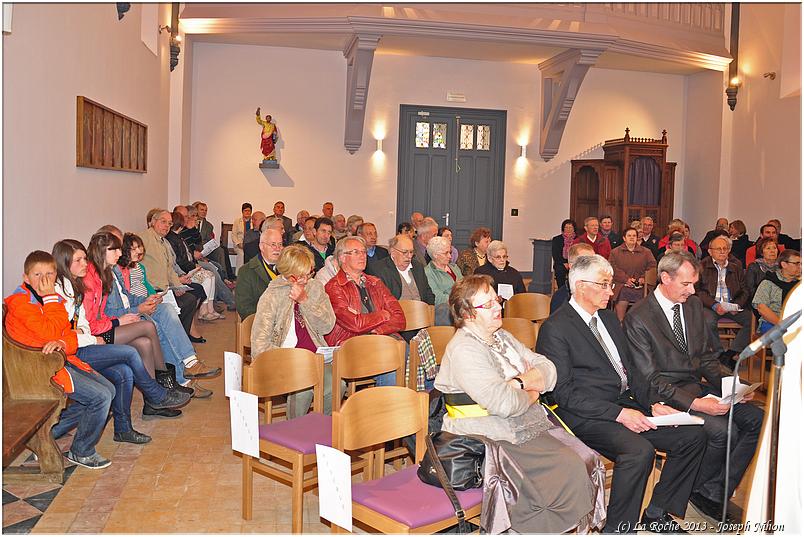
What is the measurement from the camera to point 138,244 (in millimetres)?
6371

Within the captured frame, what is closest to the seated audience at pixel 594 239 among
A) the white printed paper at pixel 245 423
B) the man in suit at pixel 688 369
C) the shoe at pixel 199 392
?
the shoe at pixel 199 392

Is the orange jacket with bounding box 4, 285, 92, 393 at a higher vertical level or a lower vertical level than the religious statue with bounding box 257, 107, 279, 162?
lower

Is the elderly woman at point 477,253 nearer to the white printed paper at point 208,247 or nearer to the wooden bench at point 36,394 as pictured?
the white printed paper at point 208,247

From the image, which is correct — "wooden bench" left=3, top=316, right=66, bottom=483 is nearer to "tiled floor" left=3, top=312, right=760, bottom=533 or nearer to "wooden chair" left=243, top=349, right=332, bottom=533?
"tiled floor" left=3, top=312, right=760, bottom=533

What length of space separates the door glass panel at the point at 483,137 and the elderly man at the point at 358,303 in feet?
31.0

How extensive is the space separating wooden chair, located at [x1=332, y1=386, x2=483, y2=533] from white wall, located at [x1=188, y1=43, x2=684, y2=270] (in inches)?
427

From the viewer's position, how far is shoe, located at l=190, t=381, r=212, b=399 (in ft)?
20.6

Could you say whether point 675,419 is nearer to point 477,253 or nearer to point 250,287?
point 250,287

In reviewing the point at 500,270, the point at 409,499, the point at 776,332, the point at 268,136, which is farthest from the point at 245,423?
the point at 268,136

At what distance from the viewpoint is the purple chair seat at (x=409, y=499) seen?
119 inches

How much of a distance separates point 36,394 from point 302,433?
1605 mm

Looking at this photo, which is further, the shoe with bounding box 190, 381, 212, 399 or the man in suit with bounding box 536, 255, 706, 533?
the shoe with bounding box 190, 381, 212, 399

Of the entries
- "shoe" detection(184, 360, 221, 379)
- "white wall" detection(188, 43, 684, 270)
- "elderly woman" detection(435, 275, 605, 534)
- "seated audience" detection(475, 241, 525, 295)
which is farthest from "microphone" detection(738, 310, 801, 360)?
"white wall" detection(188, 43, 684, 270)

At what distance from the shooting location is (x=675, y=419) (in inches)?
156
